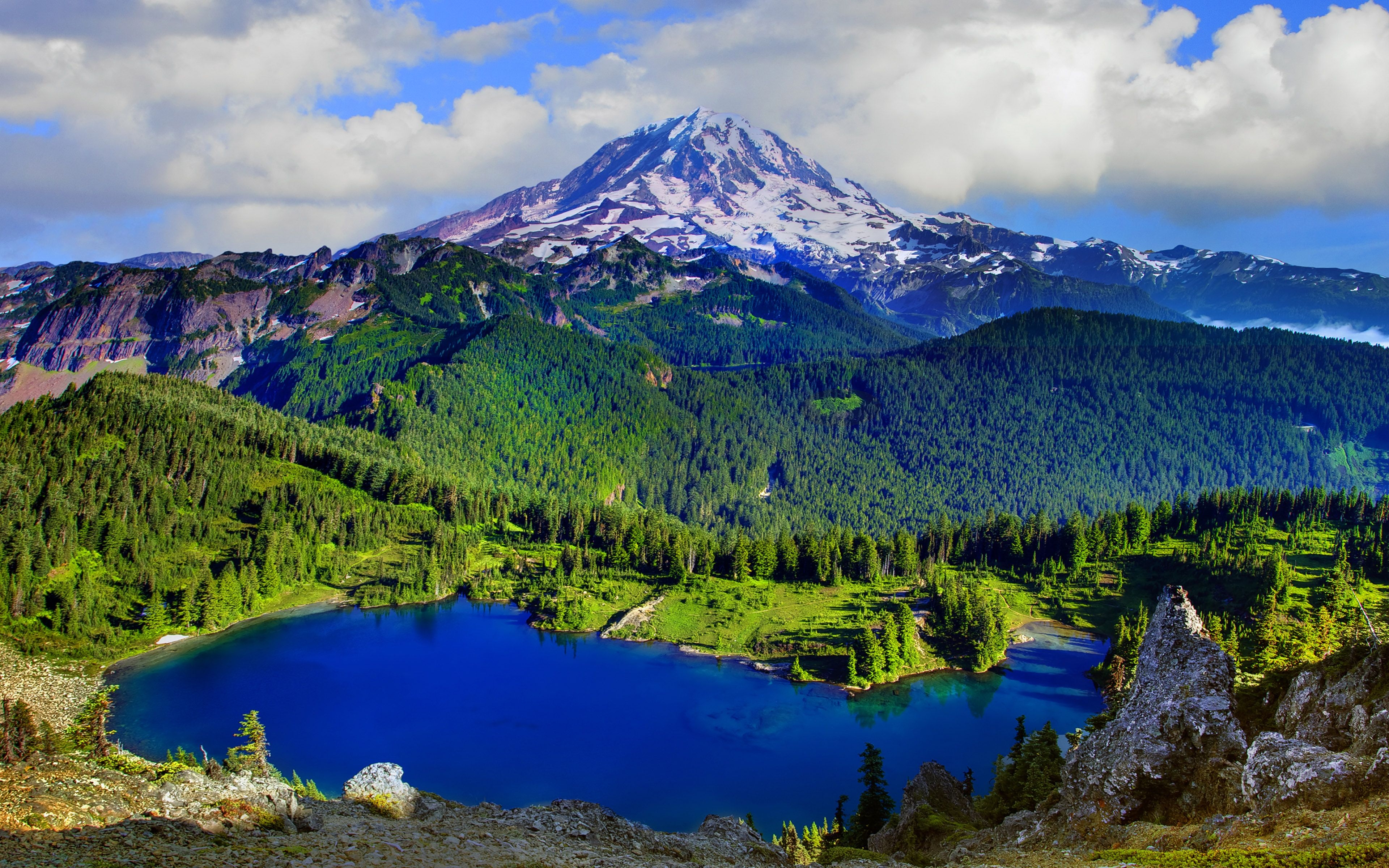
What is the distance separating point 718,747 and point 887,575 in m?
65.3

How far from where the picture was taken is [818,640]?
11294 centimetres

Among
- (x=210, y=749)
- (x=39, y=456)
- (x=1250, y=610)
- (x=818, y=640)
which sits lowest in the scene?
(x=210, y=749)

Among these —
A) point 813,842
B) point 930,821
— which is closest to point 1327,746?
point 930,821

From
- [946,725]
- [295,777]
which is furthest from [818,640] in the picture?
[295,777]

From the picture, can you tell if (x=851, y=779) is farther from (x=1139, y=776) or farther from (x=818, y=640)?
(x=1139, y=776)

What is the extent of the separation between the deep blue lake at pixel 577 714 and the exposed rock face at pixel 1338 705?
47466mm

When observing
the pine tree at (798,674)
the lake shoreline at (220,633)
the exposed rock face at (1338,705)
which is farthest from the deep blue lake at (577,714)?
the exposed rock face at (1338,705)

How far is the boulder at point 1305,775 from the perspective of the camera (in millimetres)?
22984

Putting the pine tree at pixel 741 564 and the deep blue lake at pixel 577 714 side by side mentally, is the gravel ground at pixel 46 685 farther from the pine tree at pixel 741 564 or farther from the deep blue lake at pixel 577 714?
the pine tree at pixel 741 564

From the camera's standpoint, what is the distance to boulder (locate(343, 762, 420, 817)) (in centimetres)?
3328

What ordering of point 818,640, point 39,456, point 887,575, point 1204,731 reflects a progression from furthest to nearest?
point 887,575
point 39,456
point 818,640
point 1204,731

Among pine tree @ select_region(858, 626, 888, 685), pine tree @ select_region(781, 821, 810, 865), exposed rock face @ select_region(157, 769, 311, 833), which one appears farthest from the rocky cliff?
pine tree @ select_region(858, 626, 888, 685)

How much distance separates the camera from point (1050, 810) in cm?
3406

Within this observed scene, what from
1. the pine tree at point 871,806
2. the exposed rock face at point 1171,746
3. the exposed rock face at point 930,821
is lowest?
the pine tree at point 871,806
